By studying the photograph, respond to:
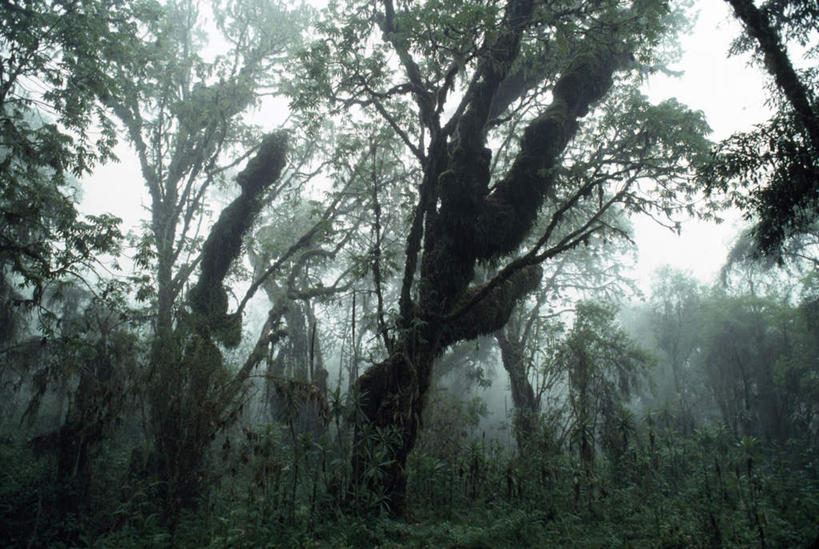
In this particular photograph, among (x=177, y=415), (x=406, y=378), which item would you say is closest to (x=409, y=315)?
(x=406, y=378)

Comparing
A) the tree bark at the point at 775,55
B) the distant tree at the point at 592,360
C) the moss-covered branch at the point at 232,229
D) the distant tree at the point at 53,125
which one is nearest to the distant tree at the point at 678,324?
the distant tree at the point at 592,360

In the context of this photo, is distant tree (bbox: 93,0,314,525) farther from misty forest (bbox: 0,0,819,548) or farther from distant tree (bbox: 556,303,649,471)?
distant tree (bbox: 556,303,649,471)

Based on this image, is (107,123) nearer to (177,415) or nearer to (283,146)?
(283,146)

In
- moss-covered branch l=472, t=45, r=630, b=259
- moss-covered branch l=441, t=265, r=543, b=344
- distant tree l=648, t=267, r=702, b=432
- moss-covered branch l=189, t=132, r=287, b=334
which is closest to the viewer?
moss-covered branch l=472, t=45, r=630, b=259

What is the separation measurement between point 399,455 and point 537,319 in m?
→ 10.2

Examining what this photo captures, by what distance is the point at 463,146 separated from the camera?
7852 mm

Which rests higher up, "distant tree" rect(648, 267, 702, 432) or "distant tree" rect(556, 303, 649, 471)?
"distant tree" rect(648, 267, 702, 432)

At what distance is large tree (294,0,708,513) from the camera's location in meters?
6.58

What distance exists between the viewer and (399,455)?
660cm

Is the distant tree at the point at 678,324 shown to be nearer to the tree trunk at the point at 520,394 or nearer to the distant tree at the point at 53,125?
the tree trunk at the point at 520,394

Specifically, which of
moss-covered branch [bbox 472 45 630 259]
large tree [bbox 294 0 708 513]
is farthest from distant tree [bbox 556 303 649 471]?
moss-covered branch [bbox 472 45 630 259]

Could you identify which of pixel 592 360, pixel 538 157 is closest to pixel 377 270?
pixel 538 157

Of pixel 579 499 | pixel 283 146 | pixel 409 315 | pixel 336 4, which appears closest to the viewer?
pixel 409 315

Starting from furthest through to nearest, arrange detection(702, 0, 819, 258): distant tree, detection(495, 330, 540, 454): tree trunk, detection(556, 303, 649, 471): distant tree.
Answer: detection(495, 330, 540, 454): tree trunk → detection(556, 303, 649, 471): distant tree → detection(702, 0, 819, 258): distant tree
